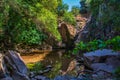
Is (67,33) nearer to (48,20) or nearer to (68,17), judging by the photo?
(68,17)

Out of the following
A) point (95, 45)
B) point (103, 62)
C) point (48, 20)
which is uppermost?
point (48, 20)

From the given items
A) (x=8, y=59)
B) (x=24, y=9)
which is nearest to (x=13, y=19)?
(x=24, y=9)

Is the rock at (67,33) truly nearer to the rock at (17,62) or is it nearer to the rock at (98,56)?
the rock at (98,56)

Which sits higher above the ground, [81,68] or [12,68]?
[12,68]

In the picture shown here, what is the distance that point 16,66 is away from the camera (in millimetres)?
13094

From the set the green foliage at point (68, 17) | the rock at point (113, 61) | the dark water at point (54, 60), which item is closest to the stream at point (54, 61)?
the dark water at point (54, 60)

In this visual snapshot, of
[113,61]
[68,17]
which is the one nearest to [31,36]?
[68,17]

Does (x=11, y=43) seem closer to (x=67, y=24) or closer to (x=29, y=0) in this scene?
(x=29, y=0)

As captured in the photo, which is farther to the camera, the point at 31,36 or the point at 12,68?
the point at 31,36

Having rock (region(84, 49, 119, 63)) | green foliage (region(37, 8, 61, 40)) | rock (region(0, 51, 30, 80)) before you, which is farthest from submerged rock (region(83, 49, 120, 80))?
green foliage (region(37, 8, 61, 40))

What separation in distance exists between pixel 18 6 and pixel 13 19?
2035 millimetres

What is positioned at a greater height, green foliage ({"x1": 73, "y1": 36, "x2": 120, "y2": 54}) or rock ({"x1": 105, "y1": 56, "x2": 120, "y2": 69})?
green foliage ({"x1": 73, "y1": 36, "x2": 120, "y2": 54})

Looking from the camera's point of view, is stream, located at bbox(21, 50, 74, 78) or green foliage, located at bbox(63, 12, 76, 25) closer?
stream, located at bbox(21, 50, 74, 78)

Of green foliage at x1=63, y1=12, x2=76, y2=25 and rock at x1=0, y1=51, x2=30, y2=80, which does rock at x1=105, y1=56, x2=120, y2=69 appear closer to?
rock at x1=0, y1=51, x2=30, y2=80
